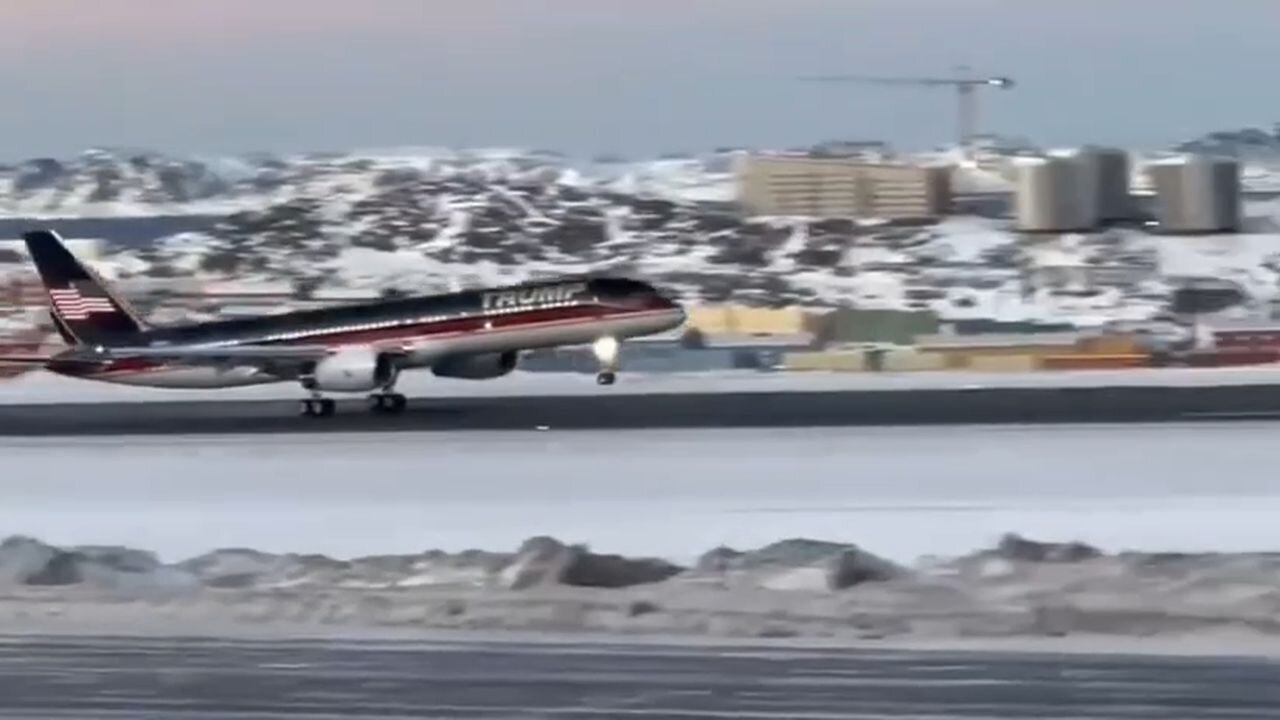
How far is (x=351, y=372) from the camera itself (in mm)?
39625

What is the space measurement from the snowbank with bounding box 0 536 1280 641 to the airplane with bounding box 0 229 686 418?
825 inches

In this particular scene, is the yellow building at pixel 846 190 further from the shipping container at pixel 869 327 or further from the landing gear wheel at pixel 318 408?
the landing gear wheel at pixel 318 408

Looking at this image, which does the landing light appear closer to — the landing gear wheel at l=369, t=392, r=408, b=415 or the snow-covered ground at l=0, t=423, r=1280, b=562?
the landing gear wheel at l=369, t=392, r=408, b=415

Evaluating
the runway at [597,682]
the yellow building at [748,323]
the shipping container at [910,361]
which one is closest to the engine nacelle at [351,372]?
the shipping container at [910,361]

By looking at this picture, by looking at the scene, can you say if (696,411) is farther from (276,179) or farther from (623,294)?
(276,179)

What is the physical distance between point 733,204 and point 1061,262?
3064 centimetres

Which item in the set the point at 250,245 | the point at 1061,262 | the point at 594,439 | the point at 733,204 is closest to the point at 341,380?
the point at 594,439

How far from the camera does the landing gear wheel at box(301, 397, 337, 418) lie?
128 ft

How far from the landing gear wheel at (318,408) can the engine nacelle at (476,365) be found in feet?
8.45

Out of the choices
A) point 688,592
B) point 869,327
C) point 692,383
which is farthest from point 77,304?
point 688,592

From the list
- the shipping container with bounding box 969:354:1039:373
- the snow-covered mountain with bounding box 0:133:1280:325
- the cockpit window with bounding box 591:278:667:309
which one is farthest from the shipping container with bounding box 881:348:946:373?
the snow-covered mountain with bounding box 0:133:1280:325

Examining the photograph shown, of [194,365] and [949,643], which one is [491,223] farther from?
[949,643]

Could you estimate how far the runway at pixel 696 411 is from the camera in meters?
33.2

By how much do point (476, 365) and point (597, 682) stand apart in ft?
95.3
